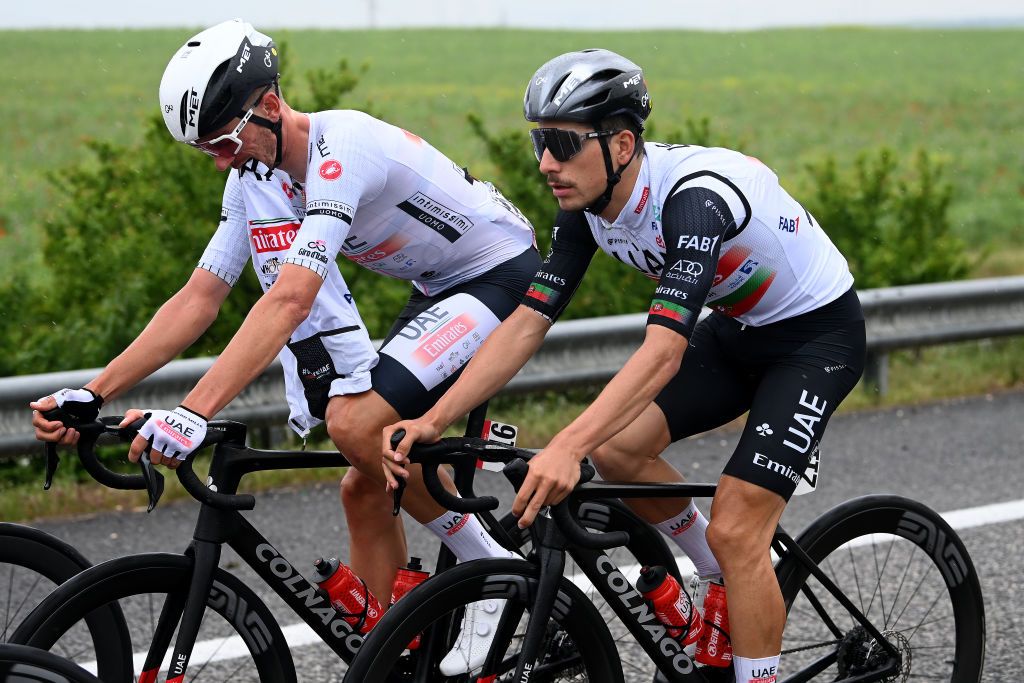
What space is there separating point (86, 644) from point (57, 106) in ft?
101

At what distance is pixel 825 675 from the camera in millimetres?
4629

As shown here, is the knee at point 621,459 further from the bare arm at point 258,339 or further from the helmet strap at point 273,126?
the helmet strap at point 273,126

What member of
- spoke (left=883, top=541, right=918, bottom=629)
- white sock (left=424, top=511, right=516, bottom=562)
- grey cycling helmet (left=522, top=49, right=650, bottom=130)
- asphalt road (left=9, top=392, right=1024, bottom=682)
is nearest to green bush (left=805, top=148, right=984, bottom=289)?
asphalt road (left=9, top=392, right=1024, bottom=682)

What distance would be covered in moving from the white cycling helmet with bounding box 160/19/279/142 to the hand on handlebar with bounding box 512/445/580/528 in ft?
4.14

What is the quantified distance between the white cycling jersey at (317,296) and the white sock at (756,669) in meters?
1.34

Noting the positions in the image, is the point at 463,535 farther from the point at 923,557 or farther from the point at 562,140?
the point at 923,557

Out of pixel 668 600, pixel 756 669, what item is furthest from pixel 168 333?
pixel 756 669

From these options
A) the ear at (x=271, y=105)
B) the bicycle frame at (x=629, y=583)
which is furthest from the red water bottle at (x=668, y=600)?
the ear at (x=271, y=105)

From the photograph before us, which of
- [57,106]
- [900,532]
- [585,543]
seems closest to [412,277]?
[585,543]

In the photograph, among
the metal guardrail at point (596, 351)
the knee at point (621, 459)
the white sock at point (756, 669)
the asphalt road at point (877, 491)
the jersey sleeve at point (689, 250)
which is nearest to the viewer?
the jersey sleeve at point (689, 250)

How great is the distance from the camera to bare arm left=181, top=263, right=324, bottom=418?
338cm

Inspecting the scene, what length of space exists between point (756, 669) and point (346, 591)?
1171mm

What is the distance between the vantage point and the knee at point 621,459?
13.2 feet

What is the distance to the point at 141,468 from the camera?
353cm
